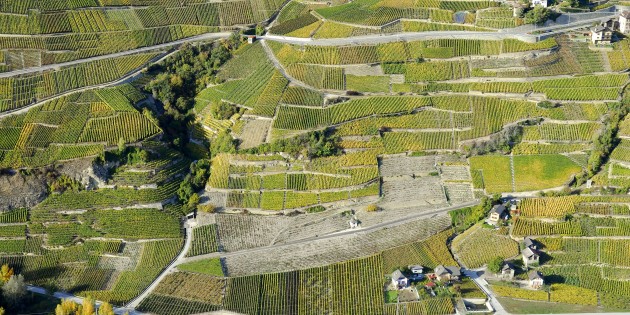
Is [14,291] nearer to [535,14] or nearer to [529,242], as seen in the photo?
[529,242]

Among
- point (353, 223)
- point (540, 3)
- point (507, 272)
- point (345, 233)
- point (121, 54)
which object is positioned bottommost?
point (507, 272)

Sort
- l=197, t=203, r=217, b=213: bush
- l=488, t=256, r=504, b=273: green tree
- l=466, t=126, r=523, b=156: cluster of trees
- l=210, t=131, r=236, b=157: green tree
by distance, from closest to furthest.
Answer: l=488, t=256, r=504, b=273: green tree, l=197, t=203, r=217, b=213: bush, l=466, t=126, r=523, b=156: cluster of trees, l=210, t=131, r=236, b=157: green tree

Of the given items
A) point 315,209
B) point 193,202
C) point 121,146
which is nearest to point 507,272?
point 315,209

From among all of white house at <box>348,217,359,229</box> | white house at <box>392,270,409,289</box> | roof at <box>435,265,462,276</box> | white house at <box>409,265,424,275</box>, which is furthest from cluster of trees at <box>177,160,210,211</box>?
roof at <box>435,265,462,276</box>

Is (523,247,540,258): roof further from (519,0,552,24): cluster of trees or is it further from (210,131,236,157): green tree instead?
(519,0,552,24): cluster of trees

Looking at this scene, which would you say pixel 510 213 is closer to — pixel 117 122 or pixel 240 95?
pixel 240 95

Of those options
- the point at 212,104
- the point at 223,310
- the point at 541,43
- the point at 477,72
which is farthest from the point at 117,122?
the point at 541,43
